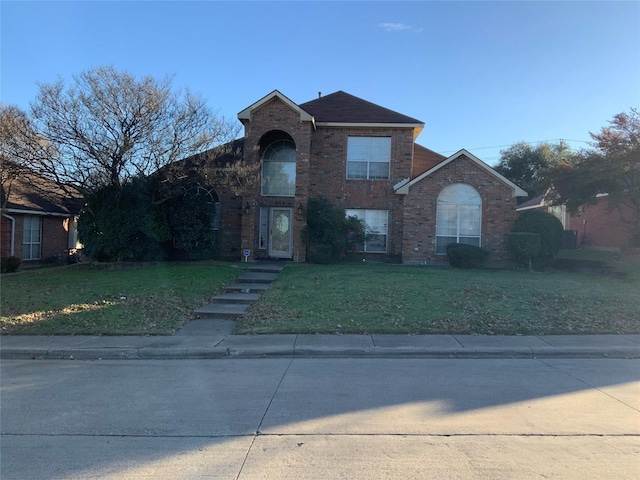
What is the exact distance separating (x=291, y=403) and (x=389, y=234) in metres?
14.1

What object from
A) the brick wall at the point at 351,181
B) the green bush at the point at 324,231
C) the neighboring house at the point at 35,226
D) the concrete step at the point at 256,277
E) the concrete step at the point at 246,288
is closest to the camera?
the concrete step at the point at 246,288

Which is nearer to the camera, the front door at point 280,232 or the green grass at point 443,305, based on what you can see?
the green grass at point 443,305

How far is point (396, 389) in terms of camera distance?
5719 millimetres

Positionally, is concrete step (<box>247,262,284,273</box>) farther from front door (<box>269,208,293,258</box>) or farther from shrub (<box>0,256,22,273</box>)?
shrub (<box>0,256,22,273</box>)

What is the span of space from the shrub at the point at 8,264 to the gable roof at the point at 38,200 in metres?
2.83

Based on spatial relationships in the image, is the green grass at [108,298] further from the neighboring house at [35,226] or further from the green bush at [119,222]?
the neighboring house at [35,226]

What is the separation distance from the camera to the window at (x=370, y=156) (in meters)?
18.8

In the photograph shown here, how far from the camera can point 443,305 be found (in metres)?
10.4

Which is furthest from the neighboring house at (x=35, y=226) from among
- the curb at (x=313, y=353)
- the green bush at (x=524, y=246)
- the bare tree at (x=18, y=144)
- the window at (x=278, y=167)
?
the green bush at (x=524, y=246)

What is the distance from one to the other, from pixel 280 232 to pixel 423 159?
8394 millimetres

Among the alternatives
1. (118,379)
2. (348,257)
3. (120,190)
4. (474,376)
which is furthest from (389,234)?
(118,379)

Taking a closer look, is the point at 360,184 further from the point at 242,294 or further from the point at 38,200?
the point at 38,200

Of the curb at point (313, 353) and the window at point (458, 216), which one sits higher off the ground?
the window at point (458, 216)

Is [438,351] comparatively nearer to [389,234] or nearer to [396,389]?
[396,389]
